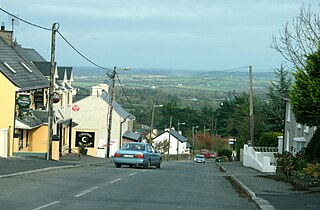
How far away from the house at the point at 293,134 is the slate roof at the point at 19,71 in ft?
55.3

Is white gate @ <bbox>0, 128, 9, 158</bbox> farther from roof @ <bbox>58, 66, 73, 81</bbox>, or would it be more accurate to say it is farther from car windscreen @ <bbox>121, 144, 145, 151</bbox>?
roof @ <bbox>58, 66, 73, 81</bbox>

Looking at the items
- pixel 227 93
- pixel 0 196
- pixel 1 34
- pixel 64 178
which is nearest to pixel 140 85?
pixel 227 93

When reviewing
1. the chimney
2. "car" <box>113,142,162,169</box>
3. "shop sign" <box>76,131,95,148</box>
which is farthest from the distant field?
"car" <box>113,142,162,169</box>

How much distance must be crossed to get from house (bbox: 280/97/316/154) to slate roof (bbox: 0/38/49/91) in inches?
663

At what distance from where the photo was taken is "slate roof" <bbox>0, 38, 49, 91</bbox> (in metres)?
40.6

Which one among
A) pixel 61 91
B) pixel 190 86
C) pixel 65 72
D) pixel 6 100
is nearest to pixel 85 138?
pixel 65 72

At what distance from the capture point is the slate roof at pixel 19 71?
133ft

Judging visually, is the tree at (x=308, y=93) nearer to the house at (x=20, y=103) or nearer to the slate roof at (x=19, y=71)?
the house at (x=20, y=103)

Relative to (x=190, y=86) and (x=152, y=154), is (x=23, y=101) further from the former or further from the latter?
(x=190, y=86)

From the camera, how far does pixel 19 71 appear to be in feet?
143

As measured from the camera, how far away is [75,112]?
74.6 metres

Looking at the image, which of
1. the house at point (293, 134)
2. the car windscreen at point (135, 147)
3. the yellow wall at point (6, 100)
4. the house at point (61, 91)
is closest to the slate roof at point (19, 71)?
the yellow wall at point (6, 100)

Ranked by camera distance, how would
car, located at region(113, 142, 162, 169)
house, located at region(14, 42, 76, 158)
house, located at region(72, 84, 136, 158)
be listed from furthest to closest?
house, located at region(72, 84, 136, 158) → house, located at region(14, 42, 76, 158) → car, located at region(113, 142, 162, 169)

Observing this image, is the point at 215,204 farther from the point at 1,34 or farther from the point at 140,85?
the point at 140,85
